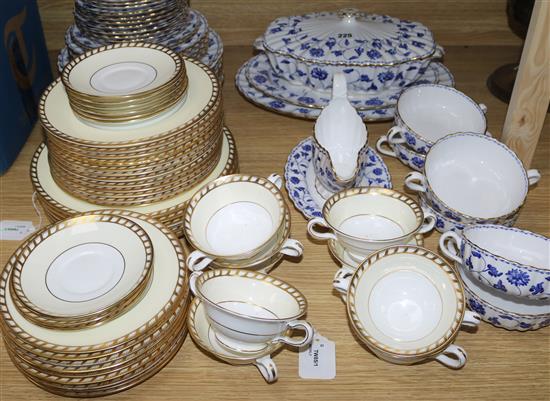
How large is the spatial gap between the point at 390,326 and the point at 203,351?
24 cm

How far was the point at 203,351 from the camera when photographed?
2.65ft

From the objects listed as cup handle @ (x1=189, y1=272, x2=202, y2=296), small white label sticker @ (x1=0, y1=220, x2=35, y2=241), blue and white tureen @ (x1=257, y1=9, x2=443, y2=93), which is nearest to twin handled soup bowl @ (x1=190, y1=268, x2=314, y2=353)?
cup handle @ (x1=189, y1=272, x2=202, y2=296)

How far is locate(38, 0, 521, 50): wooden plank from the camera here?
1300 mm

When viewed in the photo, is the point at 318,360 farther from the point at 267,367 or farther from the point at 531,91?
the point at 531,91

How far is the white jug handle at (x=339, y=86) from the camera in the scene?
103 centimetres

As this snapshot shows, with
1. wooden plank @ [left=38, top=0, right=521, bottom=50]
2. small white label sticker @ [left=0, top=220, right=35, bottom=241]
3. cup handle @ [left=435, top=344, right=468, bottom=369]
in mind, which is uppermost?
wooden plank @ [left=38, top=0, right=521, bottom=50]

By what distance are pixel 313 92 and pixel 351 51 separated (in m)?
0.10

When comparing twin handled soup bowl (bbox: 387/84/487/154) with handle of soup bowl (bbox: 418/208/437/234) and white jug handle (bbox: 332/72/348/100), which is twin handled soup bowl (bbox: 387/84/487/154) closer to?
white jug handle (bbox: 332/72/348/100)

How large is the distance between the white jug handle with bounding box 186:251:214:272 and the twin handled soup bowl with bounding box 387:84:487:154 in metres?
Answer: 0.42

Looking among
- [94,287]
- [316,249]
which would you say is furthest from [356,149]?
[94,287]

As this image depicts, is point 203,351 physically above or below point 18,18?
below

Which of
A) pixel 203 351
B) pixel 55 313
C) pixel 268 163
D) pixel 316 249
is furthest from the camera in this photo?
pixel 268 163

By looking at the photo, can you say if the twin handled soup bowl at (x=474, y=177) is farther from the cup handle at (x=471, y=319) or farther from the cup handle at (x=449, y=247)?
the cup handle at (x=471, y=319)

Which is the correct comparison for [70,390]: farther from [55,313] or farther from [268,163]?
[268,163]
